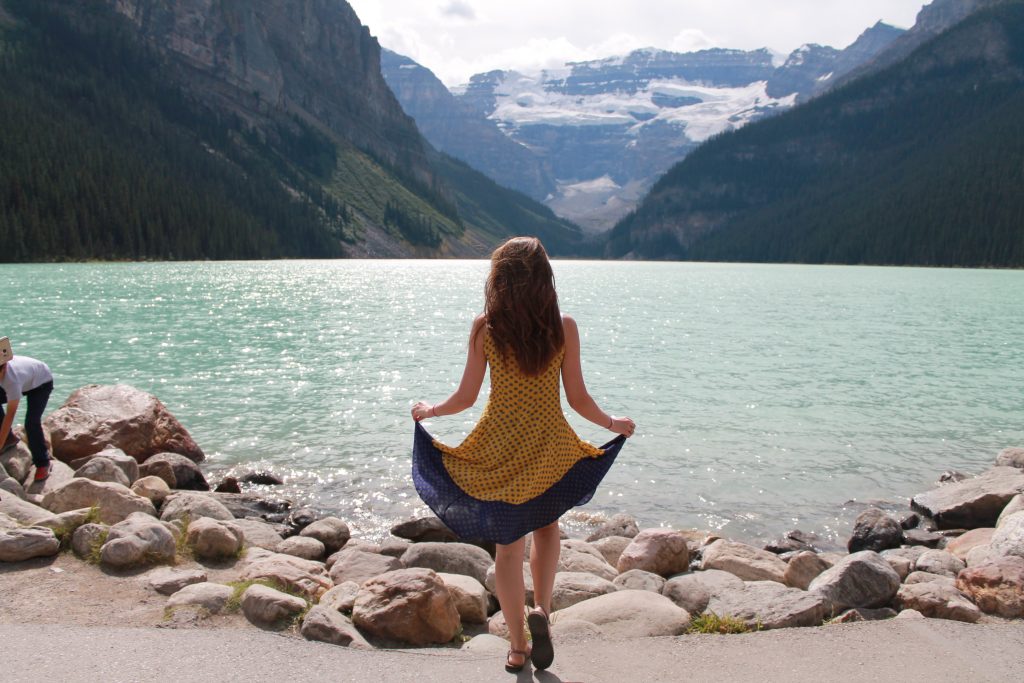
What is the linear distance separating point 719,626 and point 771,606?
67cm

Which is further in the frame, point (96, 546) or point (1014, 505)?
point (1014, 505)

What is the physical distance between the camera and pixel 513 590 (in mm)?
6082

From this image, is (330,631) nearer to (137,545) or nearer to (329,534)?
(137,545)

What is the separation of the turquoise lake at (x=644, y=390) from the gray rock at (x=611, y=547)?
2113mm

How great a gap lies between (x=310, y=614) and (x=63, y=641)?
179 cm

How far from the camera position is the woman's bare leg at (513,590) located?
6023mm

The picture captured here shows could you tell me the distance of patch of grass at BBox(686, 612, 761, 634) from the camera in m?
7.24

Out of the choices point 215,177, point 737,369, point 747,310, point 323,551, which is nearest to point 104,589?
point 323,551

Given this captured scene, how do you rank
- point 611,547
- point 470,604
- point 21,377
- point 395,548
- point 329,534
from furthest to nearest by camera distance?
point 611,547 < point 329,534 < point 21,377 < point 395,548 < point 470,604

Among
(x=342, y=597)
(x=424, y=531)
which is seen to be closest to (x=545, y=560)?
(x=342, y=597)

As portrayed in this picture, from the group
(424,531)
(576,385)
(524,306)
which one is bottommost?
(424,531)

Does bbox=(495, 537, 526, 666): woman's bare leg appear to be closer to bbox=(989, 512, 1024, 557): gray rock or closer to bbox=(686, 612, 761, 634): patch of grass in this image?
bbox=(686, 612, 761, 634): patch of grass

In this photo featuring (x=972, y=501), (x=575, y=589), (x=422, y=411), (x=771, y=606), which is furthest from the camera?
(x=972, y=501)

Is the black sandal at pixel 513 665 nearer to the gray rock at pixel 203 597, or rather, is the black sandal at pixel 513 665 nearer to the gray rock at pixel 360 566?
the gray rock at pixel 203 597
